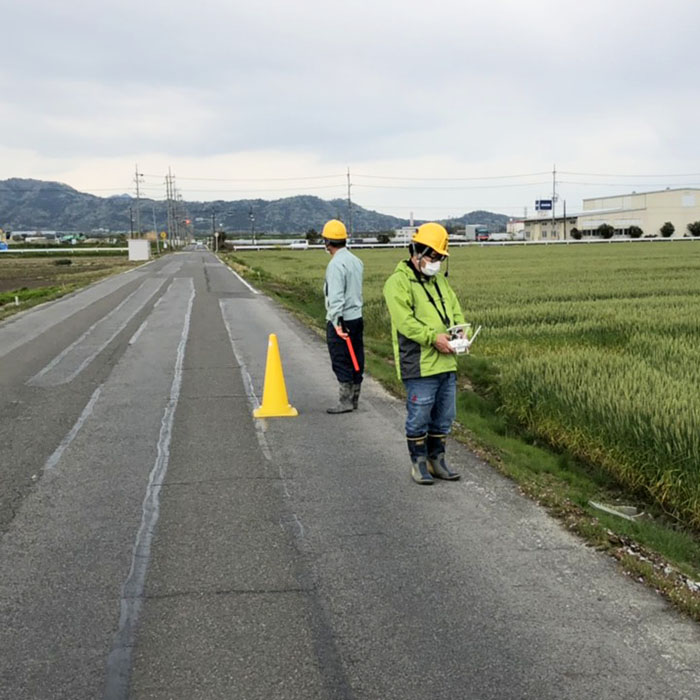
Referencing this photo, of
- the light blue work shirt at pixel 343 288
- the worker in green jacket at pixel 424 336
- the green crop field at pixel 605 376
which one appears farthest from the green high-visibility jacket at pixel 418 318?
the light blue work shirt at pixel 343 288

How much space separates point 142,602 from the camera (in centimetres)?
399

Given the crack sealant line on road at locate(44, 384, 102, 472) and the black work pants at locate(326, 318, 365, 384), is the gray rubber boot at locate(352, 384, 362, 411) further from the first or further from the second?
the crack sealant line on road at locate(44, 384, 102, 472)

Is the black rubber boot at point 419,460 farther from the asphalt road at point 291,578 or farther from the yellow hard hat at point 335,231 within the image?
the yellow hard hat at point 335,231

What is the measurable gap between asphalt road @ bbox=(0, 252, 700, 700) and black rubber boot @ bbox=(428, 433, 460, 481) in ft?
0.69

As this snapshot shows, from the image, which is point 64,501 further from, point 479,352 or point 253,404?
point 479,352

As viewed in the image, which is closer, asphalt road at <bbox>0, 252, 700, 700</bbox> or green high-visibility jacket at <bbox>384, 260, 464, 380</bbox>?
asphalt road at <bbox>0, 252, 700, 700</bbox>

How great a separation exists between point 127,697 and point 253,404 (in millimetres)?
5889

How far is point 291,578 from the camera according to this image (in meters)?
4.28

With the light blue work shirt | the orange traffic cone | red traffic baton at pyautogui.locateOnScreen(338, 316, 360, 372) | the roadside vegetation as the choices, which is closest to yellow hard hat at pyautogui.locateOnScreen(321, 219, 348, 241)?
the light blue work shirt

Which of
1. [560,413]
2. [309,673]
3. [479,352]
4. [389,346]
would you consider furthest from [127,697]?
[389,346]

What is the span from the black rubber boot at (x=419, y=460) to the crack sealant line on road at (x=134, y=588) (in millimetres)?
2008

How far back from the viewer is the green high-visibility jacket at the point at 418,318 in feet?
18.9

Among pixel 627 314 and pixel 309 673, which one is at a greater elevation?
pixel 627 314

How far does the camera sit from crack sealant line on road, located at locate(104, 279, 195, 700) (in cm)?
330
